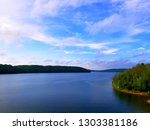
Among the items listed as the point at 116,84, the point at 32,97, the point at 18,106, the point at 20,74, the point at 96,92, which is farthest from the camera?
the point at 20,74

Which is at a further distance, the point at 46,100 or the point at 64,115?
the point at 46,100

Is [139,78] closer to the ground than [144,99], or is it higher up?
higher up

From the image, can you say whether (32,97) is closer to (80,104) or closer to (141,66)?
(80,104)

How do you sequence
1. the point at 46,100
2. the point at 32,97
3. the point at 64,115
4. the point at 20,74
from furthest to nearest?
1. the point at 20,74
2. the point at 32,97
3. the point at 46,100
4. the point at 64,115

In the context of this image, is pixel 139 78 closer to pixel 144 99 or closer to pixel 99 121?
pixel 144 99

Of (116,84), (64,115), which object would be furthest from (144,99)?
(64,115)

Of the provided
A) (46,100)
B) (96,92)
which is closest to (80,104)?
(46,100)
